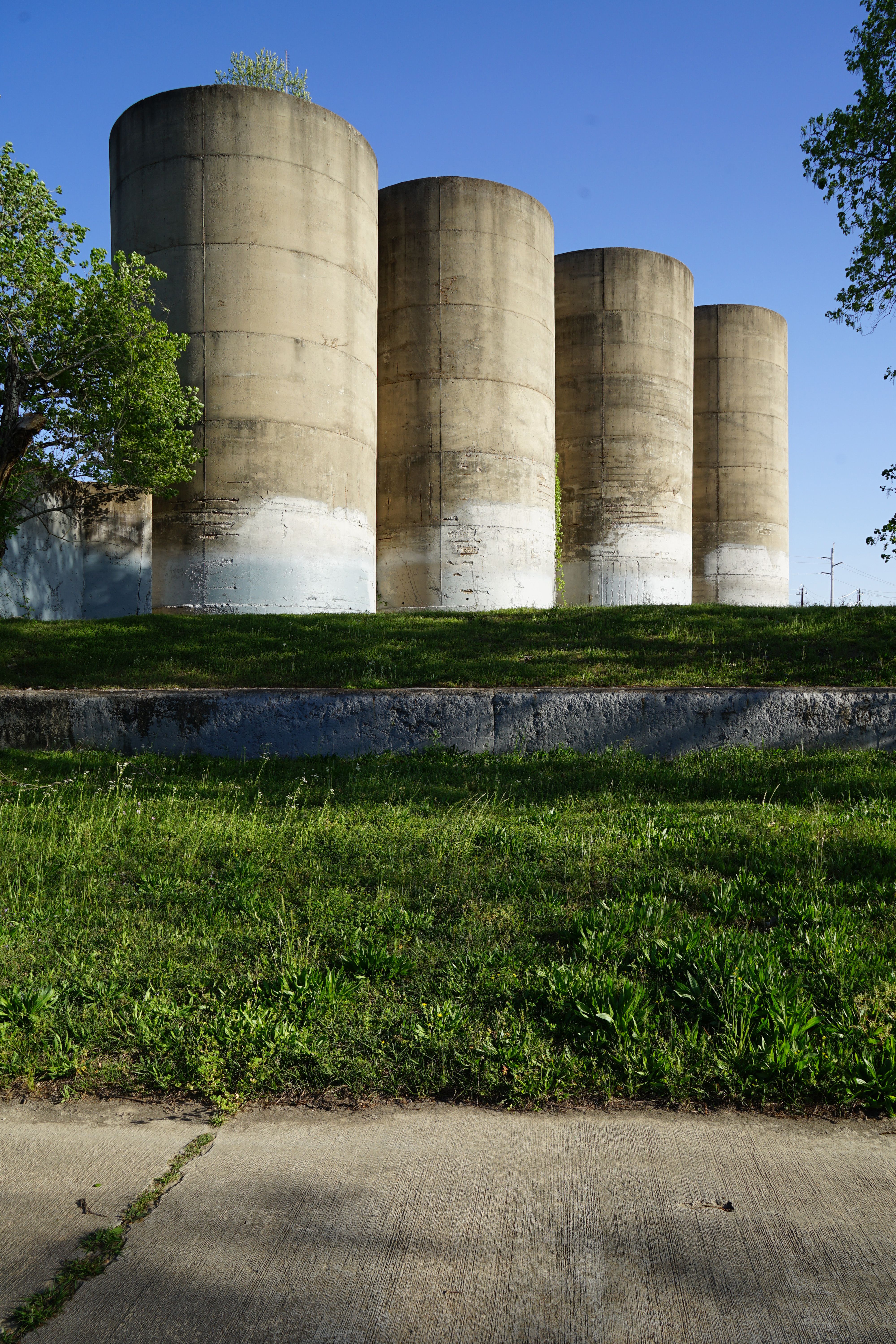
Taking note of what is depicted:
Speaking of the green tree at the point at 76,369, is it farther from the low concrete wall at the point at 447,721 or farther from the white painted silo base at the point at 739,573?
the white painted silo base at the point at 739,573

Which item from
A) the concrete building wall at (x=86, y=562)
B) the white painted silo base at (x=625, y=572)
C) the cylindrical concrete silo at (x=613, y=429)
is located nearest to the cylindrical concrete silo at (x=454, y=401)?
the white painted silo base at (x=625, y=572)

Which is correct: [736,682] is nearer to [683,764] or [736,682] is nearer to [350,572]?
[683,764]

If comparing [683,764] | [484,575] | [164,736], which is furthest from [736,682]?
[484,575]

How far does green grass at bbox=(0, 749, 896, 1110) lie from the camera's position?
10.5 feet

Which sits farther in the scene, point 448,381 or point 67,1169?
point 448,381

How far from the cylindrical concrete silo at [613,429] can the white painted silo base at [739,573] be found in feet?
20.7

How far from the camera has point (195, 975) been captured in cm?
391

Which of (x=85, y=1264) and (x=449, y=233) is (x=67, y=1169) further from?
(x=449, y=233)

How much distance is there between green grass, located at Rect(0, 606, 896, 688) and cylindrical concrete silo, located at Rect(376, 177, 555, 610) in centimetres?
1094

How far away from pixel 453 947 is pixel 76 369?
1578 centimetres

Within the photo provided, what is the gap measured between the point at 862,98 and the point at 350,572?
1390cm

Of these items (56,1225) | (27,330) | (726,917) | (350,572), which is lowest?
(56,1225)

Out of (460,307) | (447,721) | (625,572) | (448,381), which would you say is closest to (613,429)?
(625,572)

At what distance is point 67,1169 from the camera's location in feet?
8.98
